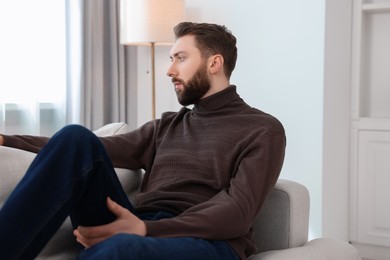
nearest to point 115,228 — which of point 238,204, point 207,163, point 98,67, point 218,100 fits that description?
point 238,204

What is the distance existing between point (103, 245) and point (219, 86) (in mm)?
869

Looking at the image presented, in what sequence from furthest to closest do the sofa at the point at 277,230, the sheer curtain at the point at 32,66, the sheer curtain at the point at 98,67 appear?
the sheer curtain at the point at 98,67 → the sheer curtain at the point at 32,66 → the sofa at the point at 277,230

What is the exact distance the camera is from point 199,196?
5.56 feet

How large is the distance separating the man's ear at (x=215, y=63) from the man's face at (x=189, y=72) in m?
0.02

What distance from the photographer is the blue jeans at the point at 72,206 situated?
1.21m

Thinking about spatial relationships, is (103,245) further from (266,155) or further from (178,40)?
(178,40)

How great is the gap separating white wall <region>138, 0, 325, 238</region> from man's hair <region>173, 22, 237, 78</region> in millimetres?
1200

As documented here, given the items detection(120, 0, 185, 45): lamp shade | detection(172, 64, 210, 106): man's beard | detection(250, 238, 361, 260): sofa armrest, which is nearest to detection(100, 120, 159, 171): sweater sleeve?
detection(172, 64, 210, 106): man's beard

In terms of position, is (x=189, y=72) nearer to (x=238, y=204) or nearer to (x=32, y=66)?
(x=238, y=204)

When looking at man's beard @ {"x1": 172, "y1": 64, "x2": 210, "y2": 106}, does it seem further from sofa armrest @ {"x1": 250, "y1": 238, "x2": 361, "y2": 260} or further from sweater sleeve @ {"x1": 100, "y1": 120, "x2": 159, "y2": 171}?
sofa armrest @ {"x1": 250, "y1": 238, "x2": 361, "y2": 260}

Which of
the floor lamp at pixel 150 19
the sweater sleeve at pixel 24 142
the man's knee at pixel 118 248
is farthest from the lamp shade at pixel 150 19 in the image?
the man's knee at pixel 118 248

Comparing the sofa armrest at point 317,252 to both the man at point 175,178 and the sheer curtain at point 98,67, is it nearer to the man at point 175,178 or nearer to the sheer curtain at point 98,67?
the man at point 175,178

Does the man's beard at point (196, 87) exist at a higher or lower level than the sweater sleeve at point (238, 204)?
higher

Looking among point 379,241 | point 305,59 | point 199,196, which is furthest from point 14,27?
point 379,241
